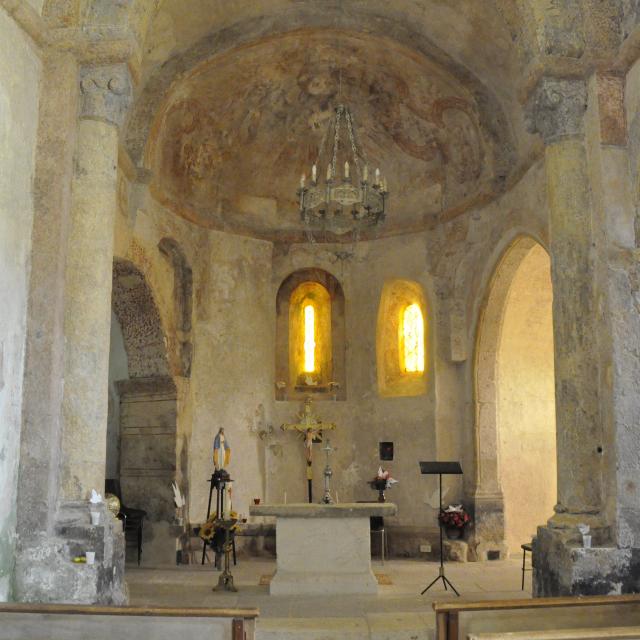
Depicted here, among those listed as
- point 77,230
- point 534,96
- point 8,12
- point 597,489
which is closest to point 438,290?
point 534,96

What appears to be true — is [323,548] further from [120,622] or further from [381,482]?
[120,622]

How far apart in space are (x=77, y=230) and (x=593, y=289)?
4.97 metres

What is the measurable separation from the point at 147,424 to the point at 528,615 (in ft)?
27.6

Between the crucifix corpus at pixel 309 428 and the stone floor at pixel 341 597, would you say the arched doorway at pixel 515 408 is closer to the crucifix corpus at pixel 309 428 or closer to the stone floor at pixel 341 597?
the stone floor at pixel 341 597

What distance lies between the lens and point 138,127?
11422 mm

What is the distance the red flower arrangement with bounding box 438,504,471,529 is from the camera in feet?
40.0

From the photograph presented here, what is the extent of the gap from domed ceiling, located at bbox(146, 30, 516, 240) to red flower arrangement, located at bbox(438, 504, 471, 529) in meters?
4.75

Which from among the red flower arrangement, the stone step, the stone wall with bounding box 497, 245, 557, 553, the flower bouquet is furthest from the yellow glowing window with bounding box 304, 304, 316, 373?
the stone step

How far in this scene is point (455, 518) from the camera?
12188 mm

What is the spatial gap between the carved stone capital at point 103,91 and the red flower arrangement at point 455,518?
296 inches

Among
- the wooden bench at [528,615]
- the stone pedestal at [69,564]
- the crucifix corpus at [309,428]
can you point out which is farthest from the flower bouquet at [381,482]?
the wooden bench at [528,615]

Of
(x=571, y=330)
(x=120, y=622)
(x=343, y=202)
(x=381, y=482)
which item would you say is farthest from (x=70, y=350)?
(x=381, y=482)

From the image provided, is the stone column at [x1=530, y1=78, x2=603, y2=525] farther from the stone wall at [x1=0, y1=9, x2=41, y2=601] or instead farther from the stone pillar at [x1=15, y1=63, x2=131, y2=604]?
the stone wall at [x1=0, y1=9, x2=41, y2=601]

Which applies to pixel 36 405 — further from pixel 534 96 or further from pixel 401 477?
pixel 401 477
